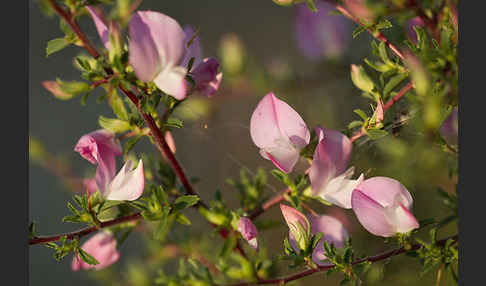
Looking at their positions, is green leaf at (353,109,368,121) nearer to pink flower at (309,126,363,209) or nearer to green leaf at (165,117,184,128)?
pink flower at (309,126,363,209)

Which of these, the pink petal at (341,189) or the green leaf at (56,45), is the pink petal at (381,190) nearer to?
the pink petal at (341,189)

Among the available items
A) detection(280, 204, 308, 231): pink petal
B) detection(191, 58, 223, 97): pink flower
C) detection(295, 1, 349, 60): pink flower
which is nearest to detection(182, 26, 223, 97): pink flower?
detection(191, 58, 223, 97): pink flower

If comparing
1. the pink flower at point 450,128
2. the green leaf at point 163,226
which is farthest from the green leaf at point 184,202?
the pink flower at point 450,128

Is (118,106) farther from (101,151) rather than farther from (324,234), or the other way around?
(324,234)

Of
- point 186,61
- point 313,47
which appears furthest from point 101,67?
point 313,47

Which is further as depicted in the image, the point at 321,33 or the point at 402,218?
the point at 321,33

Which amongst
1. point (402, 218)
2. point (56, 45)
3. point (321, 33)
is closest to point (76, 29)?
point (56, 45)
